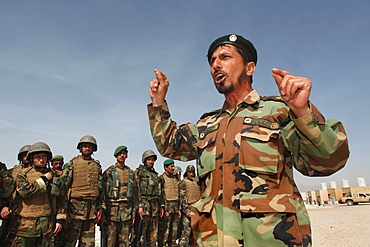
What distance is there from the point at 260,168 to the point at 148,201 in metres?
7.55

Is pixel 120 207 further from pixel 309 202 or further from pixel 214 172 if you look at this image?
pixel 309 202

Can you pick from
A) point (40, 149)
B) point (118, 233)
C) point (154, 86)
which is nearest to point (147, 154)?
point (118, 233)

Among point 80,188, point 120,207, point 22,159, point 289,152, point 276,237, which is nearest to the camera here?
point 276,237

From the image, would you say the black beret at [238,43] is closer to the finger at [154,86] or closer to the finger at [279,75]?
the finger at [154,86]

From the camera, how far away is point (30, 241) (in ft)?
17.5

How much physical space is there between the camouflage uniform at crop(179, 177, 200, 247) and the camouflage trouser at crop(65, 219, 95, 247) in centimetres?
410

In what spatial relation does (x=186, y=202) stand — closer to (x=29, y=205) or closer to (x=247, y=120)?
(x=29, y=205)

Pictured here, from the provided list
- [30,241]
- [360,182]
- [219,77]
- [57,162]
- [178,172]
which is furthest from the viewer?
[360,182]

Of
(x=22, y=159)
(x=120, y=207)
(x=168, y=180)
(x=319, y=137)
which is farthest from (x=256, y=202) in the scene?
(x=168, y=180)

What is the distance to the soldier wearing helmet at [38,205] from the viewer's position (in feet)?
17.2

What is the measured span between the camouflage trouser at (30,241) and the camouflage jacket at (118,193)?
1.81 m

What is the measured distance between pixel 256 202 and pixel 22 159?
25.7ft

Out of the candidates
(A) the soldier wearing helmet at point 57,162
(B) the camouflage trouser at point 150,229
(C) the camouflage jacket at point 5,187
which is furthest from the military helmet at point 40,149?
(B) the camouflage trouser at point 150,229

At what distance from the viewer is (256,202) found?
1.59m
